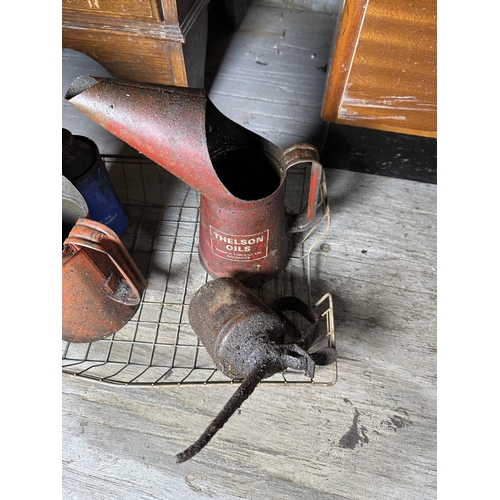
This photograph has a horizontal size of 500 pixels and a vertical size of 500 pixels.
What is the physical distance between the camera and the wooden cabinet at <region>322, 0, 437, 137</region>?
81 cm

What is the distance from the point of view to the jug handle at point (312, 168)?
2.50 feet

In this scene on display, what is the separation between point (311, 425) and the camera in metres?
0.81

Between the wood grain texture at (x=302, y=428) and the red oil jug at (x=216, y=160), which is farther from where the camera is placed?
the wood grain texture at (x=302, y=428)

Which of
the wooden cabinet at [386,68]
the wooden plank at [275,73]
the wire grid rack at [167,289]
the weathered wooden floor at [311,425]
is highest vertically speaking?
the wooden cabinet at [386,68]

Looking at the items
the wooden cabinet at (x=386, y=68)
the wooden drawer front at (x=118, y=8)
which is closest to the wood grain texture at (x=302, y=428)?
the wooden cabinet at (x=386, y=68)

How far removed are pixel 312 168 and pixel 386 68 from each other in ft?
0.96

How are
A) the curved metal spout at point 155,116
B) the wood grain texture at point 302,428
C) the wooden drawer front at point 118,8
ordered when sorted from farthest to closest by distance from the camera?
the wooden drawer front at point 118,8, the wood grain texture at point 302,428, the curved metal spout at point 155,116

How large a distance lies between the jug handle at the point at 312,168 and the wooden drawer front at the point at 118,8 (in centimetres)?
46

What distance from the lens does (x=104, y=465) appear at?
77 centimetres

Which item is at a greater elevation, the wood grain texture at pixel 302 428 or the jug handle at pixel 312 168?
the jug handle at pixel 312 168

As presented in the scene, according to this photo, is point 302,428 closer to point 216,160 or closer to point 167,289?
point 167,289

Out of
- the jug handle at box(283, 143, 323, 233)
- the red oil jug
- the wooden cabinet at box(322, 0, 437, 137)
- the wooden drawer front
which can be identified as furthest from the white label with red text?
the wooden drawer front

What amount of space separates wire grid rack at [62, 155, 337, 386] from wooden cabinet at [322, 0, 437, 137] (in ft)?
0.67

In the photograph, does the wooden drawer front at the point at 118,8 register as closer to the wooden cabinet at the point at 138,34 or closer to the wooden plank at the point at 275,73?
the wooden cabinet at the point at 138,34
